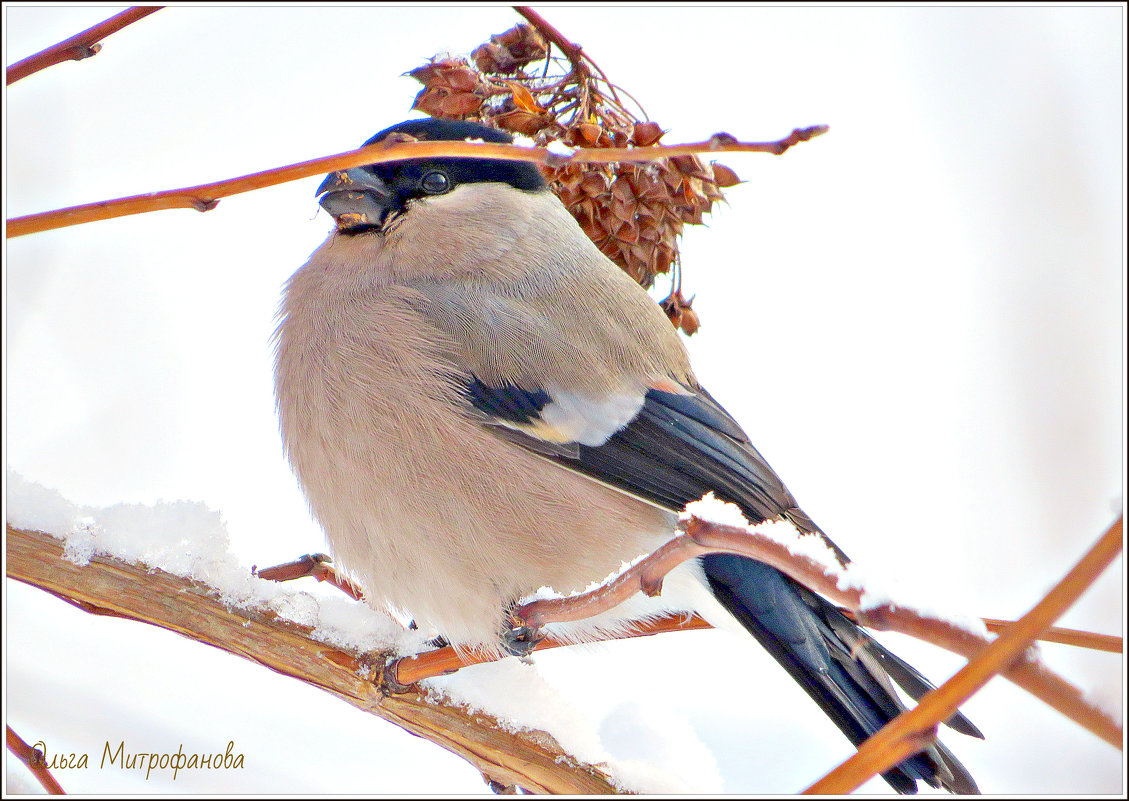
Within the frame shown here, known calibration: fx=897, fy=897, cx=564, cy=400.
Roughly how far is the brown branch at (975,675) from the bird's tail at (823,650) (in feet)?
2.21

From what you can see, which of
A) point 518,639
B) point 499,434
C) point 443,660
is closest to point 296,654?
point 443,660

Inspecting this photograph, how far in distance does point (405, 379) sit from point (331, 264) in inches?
13.7

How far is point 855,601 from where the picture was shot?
581 millimetres

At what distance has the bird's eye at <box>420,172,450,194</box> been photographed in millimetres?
1624

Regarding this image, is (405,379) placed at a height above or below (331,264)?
below

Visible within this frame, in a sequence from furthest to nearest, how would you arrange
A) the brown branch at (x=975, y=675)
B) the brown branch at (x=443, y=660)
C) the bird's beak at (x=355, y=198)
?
1. the bird's beak at (x=355, y=198)
2. the brown branch at (x=443, y=660)
3. the brown branch at (x=975, y=675)

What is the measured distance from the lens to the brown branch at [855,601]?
50 cm

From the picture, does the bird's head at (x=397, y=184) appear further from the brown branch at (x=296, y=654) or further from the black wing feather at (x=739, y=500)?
the brown branch at (x=296, y=654)

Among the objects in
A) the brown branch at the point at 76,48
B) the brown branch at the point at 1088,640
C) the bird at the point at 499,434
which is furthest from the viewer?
the bird at the point at 499,434

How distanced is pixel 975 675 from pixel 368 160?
548mm

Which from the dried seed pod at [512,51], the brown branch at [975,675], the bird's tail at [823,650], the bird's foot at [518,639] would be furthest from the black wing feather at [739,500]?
the brown branch at [975,675]

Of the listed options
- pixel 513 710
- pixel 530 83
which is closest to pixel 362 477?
pixel 513 710

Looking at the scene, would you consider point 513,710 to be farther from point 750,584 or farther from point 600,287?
point 600,287

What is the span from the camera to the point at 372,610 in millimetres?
1469
